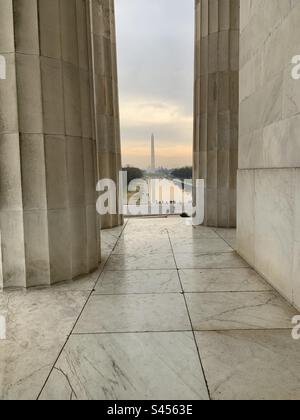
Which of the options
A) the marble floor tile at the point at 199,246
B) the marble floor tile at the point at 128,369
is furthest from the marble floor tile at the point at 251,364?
the marble floor tile at the point at 199,246

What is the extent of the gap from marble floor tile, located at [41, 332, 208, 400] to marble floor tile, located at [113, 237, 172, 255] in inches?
160

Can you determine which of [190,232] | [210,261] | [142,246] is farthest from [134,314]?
[190,232]

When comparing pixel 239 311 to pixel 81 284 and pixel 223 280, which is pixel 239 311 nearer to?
pixel 223 280

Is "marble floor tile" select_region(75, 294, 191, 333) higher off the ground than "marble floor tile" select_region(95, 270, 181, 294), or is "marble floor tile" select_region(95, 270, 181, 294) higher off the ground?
"marble floor tile" select_region(95, 270, 181, 294)

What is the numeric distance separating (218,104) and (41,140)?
712 cm

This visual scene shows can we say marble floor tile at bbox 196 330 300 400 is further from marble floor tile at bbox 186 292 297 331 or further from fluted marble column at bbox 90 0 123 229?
fluted marble column at bbox 90 0 123 229

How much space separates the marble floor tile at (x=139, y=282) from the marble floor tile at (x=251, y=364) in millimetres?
1630

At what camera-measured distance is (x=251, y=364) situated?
319 centimetres

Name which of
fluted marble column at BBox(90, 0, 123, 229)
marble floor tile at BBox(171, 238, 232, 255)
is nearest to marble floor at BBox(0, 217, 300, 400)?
marble floor tile at BBox(171, 238, 232, 255)

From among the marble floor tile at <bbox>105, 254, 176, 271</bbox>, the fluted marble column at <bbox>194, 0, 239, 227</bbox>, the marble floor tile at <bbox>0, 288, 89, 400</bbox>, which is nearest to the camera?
the marble floor tile at <bbox>0, 288, 89, 400</bbox>

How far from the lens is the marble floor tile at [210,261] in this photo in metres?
6.58

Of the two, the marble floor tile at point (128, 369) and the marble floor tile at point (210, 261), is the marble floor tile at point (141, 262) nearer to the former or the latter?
the marble floor tile at point (210, 261)

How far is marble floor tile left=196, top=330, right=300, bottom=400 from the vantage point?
280 cm

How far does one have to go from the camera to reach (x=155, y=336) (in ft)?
12.3
